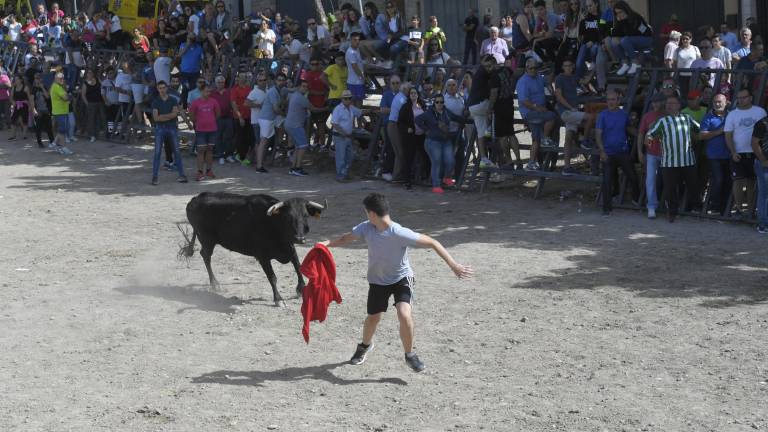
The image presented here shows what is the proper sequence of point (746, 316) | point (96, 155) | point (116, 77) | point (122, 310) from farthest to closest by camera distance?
point (116, 77) → point (96, 155) → point (122, 310) → point (746, 316)

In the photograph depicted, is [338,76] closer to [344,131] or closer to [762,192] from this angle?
[344,131]

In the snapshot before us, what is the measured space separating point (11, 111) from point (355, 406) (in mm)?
22728

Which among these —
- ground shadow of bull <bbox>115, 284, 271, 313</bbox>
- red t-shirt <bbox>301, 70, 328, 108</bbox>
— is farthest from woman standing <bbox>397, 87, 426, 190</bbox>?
ground shadow of bull <bbox>115, 284, 271, 313</bbox>

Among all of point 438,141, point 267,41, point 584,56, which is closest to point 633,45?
point 584,56

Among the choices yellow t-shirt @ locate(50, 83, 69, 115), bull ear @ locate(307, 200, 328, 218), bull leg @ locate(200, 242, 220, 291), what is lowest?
bull leg @ locate(200, 242, 220, 291)

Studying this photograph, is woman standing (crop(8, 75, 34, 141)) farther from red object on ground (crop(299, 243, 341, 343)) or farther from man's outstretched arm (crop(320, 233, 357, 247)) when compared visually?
man's outstretched arm (crop(320, 233, 357, 247))

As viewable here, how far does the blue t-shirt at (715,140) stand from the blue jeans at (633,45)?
225cm

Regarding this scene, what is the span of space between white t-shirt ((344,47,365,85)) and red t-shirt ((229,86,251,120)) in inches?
90.2

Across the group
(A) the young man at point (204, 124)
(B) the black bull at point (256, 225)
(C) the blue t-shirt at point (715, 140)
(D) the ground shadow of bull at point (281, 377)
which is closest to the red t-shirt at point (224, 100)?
(A) the young man at point (204, 124)

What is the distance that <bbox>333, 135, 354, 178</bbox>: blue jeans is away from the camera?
21138 millimetres

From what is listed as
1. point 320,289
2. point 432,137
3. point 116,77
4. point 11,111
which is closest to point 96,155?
point 116,77

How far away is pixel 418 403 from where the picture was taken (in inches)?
371

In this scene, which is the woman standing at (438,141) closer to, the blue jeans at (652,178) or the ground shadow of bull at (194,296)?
Answer: the blue jeans at (652,178)

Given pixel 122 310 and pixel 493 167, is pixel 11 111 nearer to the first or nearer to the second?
pixel 493 167
